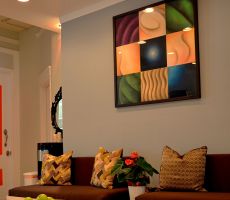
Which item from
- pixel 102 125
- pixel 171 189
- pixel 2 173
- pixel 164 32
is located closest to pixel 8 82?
pixel 2 173

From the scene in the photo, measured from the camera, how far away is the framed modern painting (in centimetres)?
351

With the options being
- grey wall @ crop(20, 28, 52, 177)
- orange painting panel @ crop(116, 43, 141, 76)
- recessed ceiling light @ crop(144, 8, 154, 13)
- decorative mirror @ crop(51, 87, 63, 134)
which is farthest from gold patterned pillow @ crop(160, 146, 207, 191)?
grey wall @ crop(20, 28, 52, 177)

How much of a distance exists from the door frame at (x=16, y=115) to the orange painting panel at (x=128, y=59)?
2.91 m

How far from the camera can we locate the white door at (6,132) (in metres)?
6.13

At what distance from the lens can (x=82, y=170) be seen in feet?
13.4

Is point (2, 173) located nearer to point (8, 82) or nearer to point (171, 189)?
point (8, 82)

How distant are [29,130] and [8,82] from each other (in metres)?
0.95

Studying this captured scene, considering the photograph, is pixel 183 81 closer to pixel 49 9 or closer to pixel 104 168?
pixel 104 168

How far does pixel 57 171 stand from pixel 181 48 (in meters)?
1.90

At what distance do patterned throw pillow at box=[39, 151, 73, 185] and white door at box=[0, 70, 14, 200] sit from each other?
2299 millimetres

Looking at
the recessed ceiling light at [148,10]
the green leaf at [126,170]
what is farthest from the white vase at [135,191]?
the recessed ceiling light at [148,10]

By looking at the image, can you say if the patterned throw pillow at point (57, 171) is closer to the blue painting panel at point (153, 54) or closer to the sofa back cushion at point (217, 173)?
the blue painting panel at point (153, 54)

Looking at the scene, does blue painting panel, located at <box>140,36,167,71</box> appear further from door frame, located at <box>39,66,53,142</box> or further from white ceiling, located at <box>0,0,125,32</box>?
door frame, located at <box>39,66,53,142</box>

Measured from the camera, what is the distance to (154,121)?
376cm
